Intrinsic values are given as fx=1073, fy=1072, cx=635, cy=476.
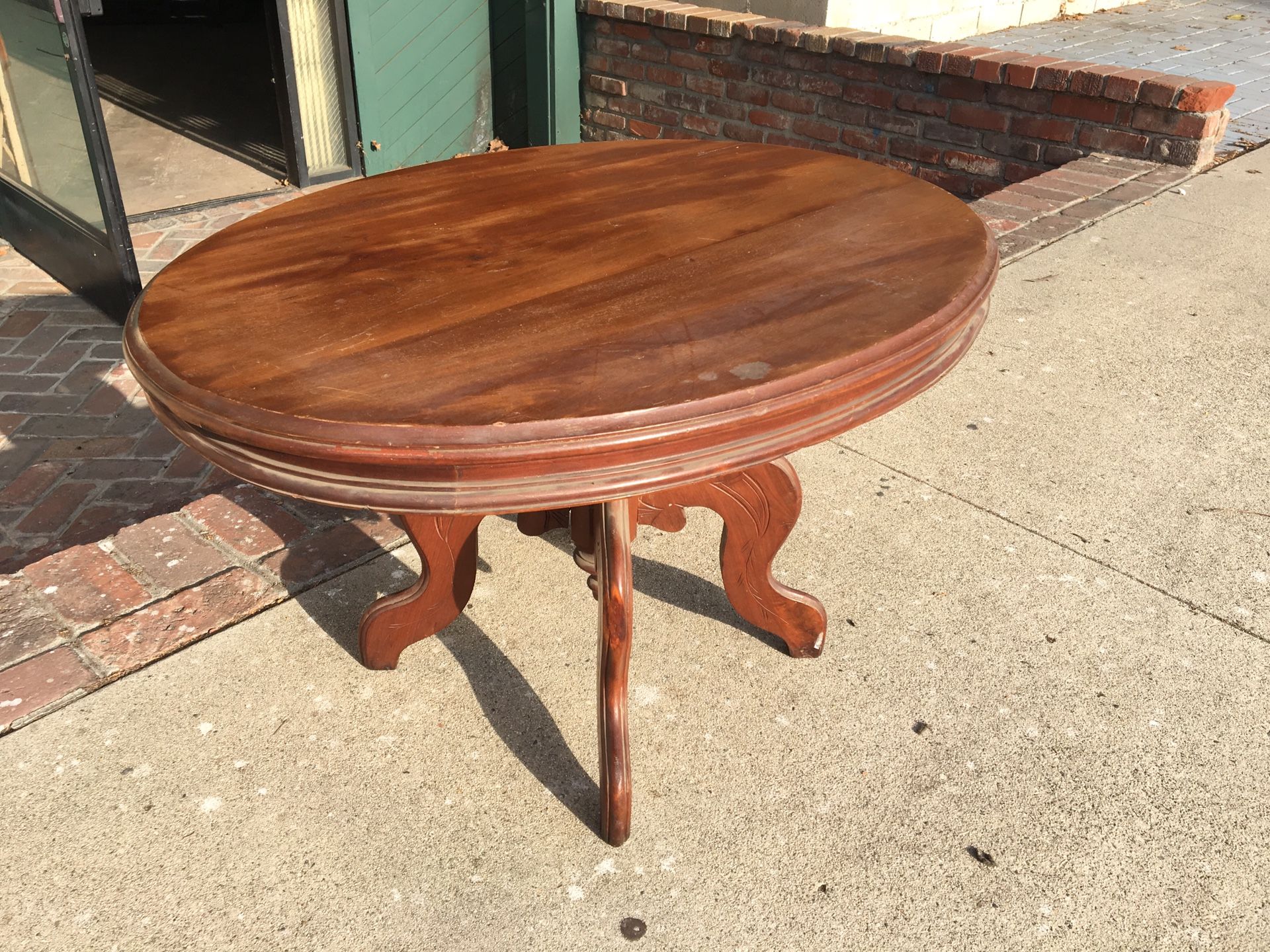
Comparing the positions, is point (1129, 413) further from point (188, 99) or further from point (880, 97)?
point (188, 99)

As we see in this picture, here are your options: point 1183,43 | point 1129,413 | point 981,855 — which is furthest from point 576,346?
point 1183,43

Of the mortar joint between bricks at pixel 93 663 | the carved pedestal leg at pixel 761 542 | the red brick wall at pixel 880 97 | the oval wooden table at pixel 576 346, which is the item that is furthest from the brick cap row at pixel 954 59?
the mortar joint between bricks at pixel 93 663

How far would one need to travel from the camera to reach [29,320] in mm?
4055

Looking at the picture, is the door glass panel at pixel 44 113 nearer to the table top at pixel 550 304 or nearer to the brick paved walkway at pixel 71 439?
the brick paved walkway at pixel 71 439

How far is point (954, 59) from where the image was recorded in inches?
158

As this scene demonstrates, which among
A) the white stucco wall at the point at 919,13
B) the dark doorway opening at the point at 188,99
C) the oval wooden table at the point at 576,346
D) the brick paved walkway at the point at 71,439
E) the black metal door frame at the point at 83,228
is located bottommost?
the brick paved walkway at the point at 71,439

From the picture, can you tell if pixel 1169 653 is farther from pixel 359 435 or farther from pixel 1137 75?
pixel 1137 75

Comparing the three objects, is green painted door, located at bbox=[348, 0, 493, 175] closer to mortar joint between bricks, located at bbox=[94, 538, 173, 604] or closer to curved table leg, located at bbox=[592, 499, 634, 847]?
mortar joint between bricks, located at bbox=[94, 538, 173, 604]

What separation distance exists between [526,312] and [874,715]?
33.2 inches

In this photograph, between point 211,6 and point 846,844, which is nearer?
point 846,844

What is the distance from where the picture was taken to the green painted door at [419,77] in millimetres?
5031

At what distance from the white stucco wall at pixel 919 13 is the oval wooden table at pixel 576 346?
11.0ft

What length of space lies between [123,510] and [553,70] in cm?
341

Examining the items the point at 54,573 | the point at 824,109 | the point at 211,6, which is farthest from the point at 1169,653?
the point at 211,6
